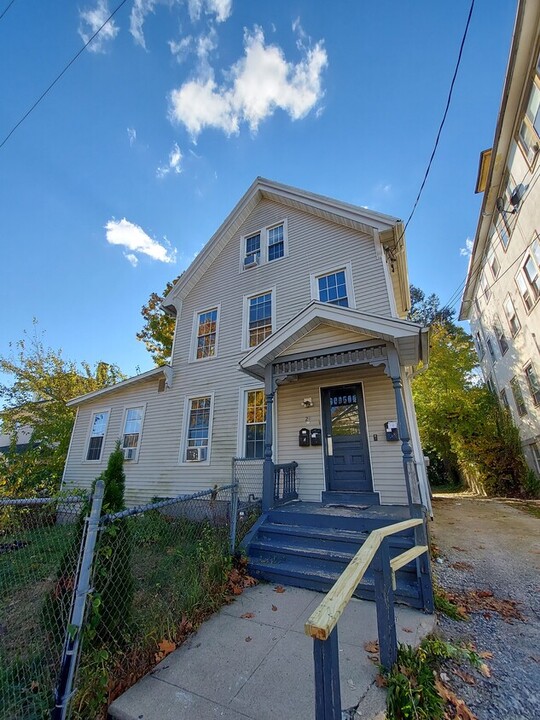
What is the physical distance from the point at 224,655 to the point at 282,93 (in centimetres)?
1123

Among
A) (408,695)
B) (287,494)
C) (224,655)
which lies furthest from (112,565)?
(287,494)

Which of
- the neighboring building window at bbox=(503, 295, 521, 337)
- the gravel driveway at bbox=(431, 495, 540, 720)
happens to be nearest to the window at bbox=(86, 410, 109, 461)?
the gravel driveway at bbox=(431, 495, 540, 720)

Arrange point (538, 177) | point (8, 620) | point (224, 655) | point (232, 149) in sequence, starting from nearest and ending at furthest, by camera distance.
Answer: point (224, 655)
point (8, 620)
point (538, 177)
point (232, 149)

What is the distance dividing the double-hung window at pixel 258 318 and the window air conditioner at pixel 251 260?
119cm

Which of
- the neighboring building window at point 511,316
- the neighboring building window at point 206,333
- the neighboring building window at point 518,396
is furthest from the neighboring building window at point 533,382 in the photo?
the neighboring building window at point 206,333

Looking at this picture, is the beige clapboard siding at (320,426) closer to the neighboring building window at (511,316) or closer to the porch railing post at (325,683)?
the porch railing post at (325,683)

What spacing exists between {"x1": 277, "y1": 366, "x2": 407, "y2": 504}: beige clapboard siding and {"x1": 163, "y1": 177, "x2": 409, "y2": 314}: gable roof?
3712 mm

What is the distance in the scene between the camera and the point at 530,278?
34.6 ft

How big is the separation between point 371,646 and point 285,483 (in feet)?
12.6

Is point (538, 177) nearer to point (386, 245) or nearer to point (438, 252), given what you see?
point (438, 252)

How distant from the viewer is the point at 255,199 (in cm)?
1047

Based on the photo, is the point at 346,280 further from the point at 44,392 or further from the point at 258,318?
the point at 44,392

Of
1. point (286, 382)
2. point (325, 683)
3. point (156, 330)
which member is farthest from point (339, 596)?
point (156, 330)

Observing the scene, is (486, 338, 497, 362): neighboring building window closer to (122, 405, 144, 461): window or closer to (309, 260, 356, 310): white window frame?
(309, 260, 356, 310): white window frame
